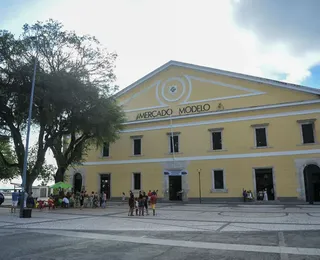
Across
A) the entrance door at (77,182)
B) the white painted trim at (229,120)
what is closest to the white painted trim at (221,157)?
the entrance door at (77,182)

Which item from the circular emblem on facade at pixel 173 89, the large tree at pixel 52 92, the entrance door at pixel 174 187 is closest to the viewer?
the large tree at pixel 52 92

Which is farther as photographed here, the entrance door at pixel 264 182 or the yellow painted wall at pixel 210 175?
the entrance door at pixel 264 182

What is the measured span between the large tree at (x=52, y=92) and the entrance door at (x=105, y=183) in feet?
30.3

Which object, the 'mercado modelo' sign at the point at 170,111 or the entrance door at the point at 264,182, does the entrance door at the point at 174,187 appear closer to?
the 'mercado modelo' sign at the point at 170,111

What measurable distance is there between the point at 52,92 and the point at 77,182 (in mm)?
18251

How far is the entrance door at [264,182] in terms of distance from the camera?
1126 inches

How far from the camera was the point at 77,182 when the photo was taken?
38.6 meters

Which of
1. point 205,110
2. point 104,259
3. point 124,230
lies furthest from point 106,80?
point 104,259

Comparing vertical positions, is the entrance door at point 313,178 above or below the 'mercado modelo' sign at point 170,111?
below

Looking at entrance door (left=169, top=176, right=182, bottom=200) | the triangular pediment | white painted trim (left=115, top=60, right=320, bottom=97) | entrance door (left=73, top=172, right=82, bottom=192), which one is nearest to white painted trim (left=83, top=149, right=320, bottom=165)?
entrance door (left=169, top=176, right=182, bottom=200)

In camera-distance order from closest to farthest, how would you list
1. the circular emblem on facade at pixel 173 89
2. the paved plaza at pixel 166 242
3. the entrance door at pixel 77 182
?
the paved plaza at pixel 166 242 < the circular emblem on facade at pixel 173 89 < the entrance door at pixel 77 182

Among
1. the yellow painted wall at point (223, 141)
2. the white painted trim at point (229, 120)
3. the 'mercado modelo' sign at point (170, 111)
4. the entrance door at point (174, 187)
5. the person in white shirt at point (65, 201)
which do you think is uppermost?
the 'mercado modelo' sign at point (170, 111)

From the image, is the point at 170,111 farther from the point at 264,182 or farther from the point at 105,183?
the point at 264,182

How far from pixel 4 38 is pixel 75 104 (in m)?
7.10
